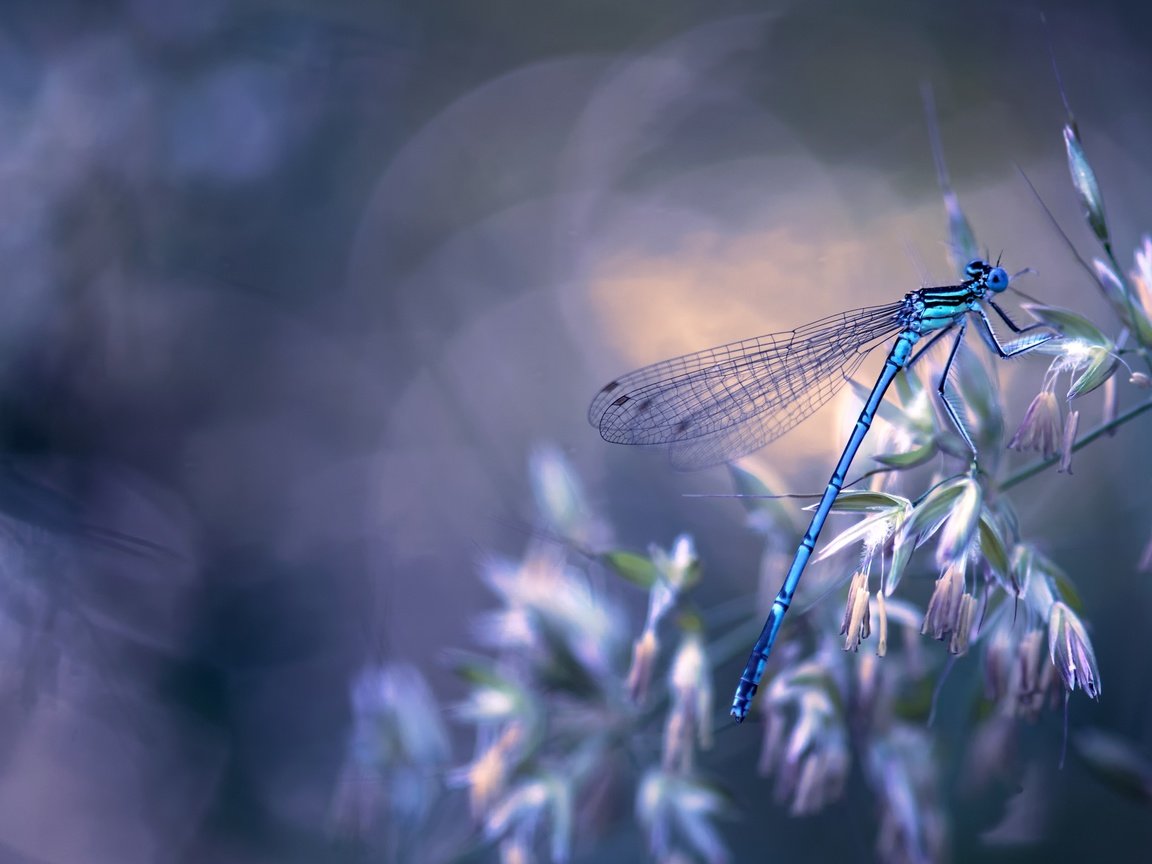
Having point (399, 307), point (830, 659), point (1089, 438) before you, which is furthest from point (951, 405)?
point (399, 307)

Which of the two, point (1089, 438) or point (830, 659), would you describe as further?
point (830, 659)

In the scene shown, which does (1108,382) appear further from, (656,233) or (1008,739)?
(656,233)

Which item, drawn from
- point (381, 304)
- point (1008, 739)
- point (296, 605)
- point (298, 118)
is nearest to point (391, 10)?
point (298, 118)

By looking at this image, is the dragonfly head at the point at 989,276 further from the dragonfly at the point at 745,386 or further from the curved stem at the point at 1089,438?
the curved stem at the point at 1089,438

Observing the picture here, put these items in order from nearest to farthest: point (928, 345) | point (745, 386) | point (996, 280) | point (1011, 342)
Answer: point (1011, 342) < point (928, 345) < point (996, 280) < point (745, 386)

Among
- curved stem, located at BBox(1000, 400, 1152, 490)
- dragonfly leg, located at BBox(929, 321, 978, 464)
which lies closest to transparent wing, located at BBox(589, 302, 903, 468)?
dragonfly leg, located at BBox(929, 321, 978, 464)

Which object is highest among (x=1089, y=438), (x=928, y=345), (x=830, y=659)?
(x=928, y=345)

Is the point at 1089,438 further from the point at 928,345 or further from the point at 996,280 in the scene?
the point at 996,280

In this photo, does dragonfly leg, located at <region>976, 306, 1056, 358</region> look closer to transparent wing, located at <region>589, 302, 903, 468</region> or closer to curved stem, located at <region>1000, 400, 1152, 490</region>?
curved stem, located at <region>1000, 400, 1152, 490</region>
